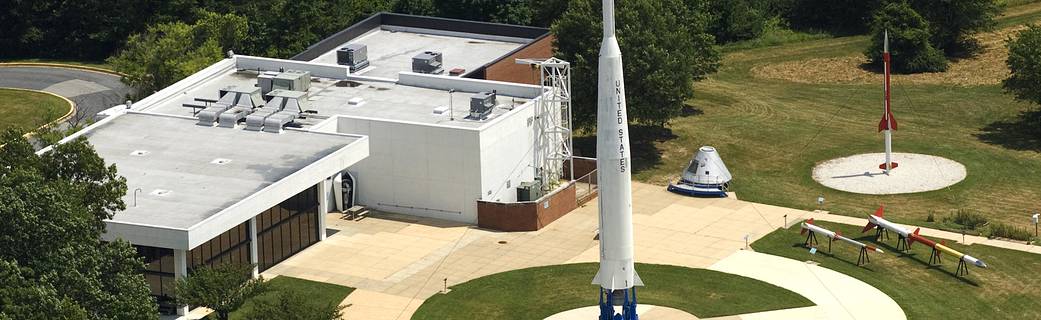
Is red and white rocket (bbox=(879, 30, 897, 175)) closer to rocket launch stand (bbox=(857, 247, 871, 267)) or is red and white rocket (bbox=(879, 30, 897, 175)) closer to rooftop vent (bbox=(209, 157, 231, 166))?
rocket launch stand (bbox=(857, 247, 871, 267))

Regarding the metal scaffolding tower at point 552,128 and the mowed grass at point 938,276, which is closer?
the mowed grass at point 938,276

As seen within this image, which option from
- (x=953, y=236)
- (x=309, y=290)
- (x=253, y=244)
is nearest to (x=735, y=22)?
(x=953, y=236)

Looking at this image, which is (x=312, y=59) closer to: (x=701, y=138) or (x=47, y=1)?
(x=701, y=138)

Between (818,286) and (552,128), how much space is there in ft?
74.0

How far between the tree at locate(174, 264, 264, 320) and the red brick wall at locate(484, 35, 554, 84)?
3939 cm

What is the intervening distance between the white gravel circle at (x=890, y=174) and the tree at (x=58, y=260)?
51.8 meters

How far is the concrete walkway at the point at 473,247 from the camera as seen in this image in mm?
92438

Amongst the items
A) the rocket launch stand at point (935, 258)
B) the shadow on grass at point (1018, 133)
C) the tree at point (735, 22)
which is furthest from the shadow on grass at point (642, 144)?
the tree at point (735, 22)

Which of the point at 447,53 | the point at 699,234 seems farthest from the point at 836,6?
the point at 699,234

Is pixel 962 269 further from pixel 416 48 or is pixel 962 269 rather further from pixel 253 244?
pixel 416 48

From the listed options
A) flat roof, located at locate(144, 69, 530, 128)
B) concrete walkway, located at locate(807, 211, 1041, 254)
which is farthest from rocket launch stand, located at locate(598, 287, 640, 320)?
concrete walkway, located at locate(807, 211, 1041, 254)

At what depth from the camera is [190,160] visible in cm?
9775

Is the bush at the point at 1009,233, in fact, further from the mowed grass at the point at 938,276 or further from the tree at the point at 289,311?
the tree at the point at 289,311

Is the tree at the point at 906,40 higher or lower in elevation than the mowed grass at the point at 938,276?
higher
